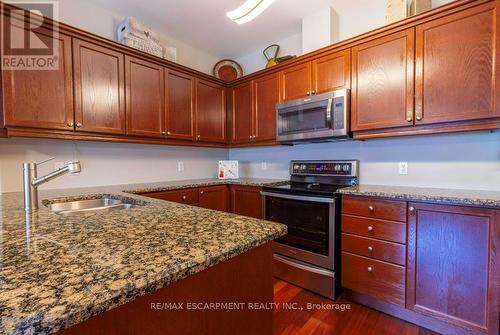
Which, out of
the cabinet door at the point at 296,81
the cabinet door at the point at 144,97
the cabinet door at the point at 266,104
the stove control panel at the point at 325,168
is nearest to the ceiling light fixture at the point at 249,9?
the cabinet door at the point at 296,81

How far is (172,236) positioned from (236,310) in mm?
305

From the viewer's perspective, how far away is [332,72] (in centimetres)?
224

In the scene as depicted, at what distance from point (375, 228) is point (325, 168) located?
0.89 m

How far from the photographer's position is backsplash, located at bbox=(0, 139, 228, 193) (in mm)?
1949

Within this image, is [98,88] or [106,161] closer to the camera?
[98,88]

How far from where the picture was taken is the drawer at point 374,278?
1.70 m

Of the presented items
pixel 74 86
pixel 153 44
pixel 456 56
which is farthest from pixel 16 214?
pixel 456 56

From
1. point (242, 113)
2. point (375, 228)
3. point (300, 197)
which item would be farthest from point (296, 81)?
point (375, 228)

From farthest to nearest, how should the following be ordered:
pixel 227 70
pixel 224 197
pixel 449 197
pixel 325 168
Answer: pixel 227 70, pixel 224 197, pixel 325 168, pixel 449 197

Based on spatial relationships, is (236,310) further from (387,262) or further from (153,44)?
(153,44)

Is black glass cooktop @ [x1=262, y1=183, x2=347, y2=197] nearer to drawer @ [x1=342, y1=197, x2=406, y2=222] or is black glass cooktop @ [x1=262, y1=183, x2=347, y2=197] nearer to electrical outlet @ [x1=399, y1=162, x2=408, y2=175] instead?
drawer @ [x1=342, y1=197, x2=406, y2=222]

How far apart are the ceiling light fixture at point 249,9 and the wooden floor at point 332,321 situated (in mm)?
2154

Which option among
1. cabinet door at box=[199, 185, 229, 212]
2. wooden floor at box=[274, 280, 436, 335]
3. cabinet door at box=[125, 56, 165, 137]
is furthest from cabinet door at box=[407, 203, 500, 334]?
cabinet door at box=[125, 56, 165, 137]

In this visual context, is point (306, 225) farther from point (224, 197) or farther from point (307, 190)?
point (224, 197)
